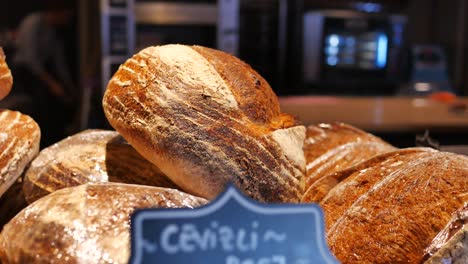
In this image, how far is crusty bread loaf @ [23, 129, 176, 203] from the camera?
109 centimetres

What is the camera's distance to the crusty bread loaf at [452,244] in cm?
80

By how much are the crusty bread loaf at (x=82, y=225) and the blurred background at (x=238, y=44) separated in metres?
3.02

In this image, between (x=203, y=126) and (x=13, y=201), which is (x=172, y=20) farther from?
(x=203, y=126)

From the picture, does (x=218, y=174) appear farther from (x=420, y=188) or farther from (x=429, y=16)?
(x=429, y=16)

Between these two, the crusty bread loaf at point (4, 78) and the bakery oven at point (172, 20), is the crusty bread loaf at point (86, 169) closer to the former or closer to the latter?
the crusty bread loaf at point (4, 78)

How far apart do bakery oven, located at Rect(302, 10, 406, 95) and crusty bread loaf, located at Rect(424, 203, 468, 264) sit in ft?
12.0

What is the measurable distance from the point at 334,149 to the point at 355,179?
0.24 metres

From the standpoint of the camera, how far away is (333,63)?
14.9 feet

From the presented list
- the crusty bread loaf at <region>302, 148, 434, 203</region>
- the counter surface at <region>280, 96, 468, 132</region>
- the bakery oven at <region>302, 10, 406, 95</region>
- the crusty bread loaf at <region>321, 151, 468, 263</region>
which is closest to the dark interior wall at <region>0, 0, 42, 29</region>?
the bakery oven at <region>302, 10, 406, 95</region>

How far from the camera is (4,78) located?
1.15 meters

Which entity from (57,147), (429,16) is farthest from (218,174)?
(429,16)

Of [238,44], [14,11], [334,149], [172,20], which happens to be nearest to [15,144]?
[334,149]

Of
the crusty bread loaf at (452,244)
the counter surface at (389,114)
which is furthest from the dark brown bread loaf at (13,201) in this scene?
the counter surface at (389,114)

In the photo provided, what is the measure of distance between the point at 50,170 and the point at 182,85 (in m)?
0.31
